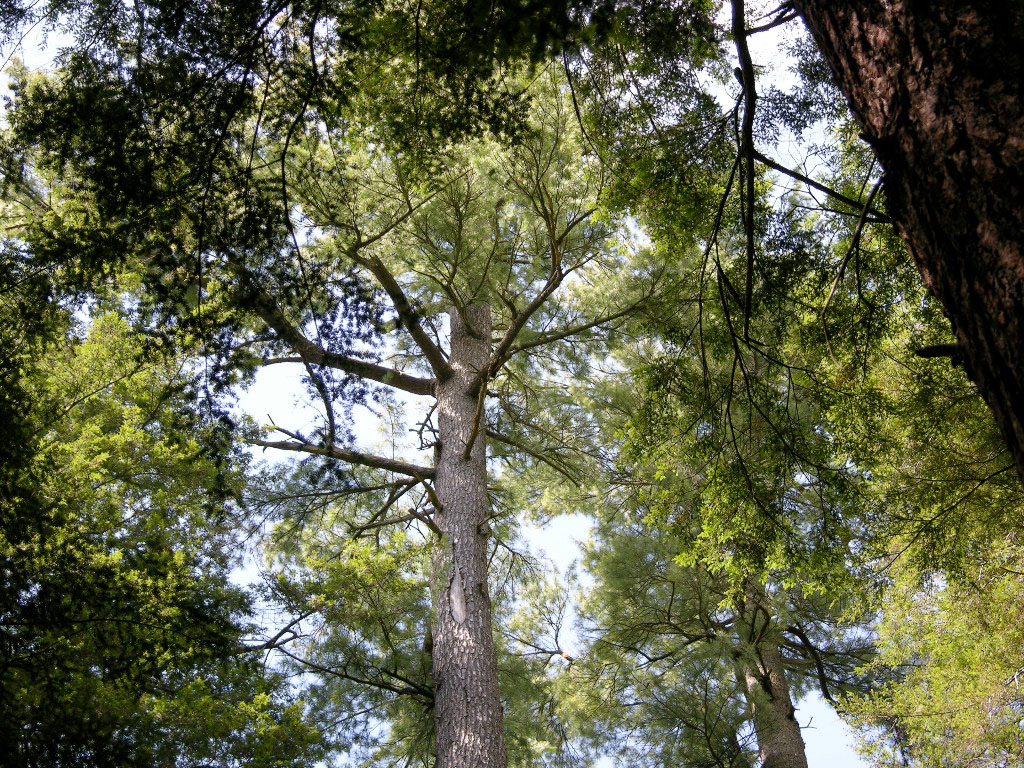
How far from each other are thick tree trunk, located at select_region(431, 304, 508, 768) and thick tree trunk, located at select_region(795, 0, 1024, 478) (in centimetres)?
452

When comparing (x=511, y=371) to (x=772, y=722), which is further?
(x=511, y=371)

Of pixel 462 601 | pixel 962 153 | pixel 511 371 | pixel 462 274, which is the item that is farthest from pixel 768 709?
pixel 962 153

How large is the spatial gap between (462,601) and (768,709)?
3.81m

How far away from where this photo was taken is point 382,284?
661 cm

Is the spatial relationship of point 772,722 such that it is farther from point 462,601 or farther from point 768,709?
point 462,601

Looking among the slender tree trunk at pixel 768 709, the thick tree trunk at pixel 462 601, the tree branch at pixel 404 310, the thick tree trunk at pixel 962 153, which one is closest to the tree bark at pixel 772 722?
the slender tree trunk at pixel 768 709

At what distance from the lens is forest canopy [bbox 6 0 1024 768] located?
295 cm

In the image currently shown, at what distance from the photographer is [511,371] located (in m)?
8.73

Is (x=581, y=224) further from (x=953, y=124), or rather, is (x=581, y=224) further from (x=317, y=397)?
(x=953, y=124)

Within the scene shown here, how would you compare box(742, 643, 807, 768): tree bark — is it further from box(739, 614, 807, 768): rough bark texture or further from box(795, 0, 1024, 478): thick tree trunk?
box(795, 0, 1024, 478): thick tree trunk

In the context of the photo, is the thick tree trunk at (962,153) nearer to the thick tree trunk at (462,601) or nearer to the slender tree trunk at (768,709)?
the thick tree trunk at (462,601)


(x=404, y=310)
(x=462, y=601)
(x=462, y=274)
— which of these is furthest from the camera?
(x=462, y=274)

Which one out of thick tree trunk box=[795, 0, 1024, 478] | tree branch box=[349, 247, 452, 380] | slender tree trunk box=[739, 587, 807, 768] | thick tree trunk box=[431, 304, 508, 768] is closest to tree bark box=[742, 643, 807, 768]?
slender tree trunk box=[739, 587, 807, 768]

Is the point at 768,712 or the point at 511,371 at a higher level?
the point at 511,371
